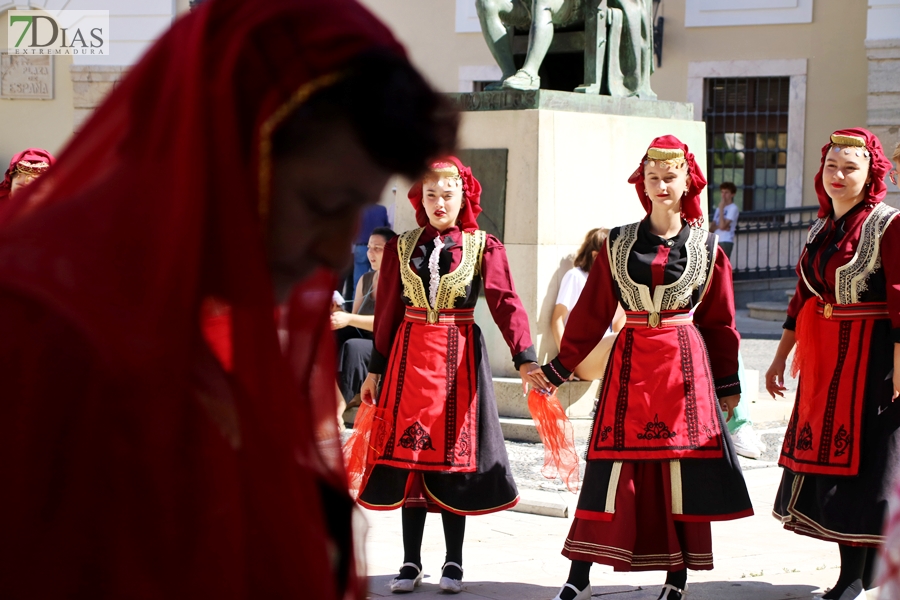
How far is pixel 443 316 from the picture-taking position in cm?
504

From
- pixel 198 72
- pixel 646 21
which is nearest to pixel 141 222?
pixel 198 72

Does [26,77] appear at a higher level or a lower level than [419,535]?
higher

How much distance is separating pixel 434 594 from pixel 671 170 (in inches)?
73.4

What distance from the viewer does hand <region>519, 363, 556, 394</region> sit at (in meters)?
4.91

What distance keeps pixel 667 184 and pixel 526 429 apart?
2.98 meters

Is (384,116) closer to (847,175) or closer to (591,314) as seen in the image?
(591,314)

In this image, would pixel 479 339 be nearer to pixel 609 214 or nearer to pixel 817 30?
pixel 609 214

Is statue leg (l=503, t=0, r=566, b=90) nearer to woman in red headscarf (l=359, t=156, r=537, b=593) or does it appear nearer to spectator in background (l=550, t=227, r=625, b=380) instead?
spectator in background (l=550, t=227, r=625, b=380)

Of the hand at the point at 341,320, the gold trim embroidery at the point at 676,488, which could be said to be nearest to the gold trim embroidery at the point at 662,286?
the gold trim embroidery at the point at 676,488

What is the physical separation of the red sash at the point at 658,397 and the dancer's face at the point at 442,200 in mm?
946

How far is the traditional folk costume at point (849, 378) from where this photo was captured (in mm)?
4508

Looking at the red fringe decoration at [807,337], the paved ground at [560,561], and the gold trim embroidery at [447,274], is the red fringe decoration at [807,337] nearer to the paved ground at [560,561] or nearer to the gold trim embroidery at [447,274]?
the paved ground at [560,561]

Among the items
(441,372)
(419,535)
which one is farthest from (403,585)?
(441,372)

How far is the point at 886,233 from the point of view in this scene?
4570mm
